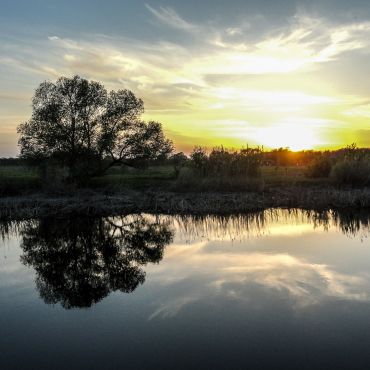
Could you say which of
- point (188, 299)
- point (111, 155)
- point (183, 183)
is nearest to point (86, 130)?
point (111, 155)

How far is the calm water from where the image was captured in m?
9.89

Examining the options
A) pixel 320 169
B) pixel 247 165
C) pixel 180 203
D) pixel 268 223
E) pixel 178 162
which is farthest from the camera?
pixel 178 162

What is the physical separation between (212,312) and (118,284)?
4524 millimetres

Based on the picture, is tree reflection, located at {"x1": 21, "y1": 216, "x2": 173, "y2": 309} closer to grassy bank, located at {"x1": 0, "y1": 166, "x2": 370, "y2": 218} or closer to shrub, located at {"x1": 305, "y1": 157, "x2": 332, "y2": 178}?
grassy bank, located at {"x1": 0, "y1": 166, "x2": 370, "y2": 218}

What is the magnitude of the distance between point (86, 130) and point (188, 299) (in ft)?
126

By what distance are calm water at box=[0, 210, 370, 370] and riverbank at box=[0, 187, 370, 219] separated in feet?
24.5

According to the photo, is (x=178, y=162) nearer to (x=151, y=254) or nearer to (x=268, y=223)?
(x=268, y=223)

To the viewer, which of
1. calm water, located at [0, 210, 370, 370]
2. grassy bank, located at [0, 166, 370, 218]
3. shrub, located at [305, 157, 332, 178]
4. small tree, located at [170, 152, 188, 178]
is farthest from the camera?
small tree, located at [170, 152, 188, 178]

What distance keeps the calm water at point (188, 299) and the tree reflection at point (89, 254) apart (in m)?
0.08

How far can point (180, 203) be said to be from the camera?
33.9m

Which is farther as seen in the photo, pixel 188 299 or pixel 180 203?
pixel 180 203

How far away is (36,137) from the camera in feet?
156

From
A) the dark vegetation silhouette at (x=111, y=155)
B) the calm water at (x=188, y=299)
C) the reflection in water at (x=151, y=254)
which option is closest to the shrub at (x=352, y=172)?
the dark vegetation silhouette at (x=111, y=155)

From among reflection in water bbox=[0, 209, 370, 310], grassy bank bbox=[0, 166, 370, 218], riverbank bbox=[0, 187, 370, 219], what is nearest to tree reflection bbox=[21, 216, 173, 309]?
reflection in water bbox=[0, 209, 370, 310]
